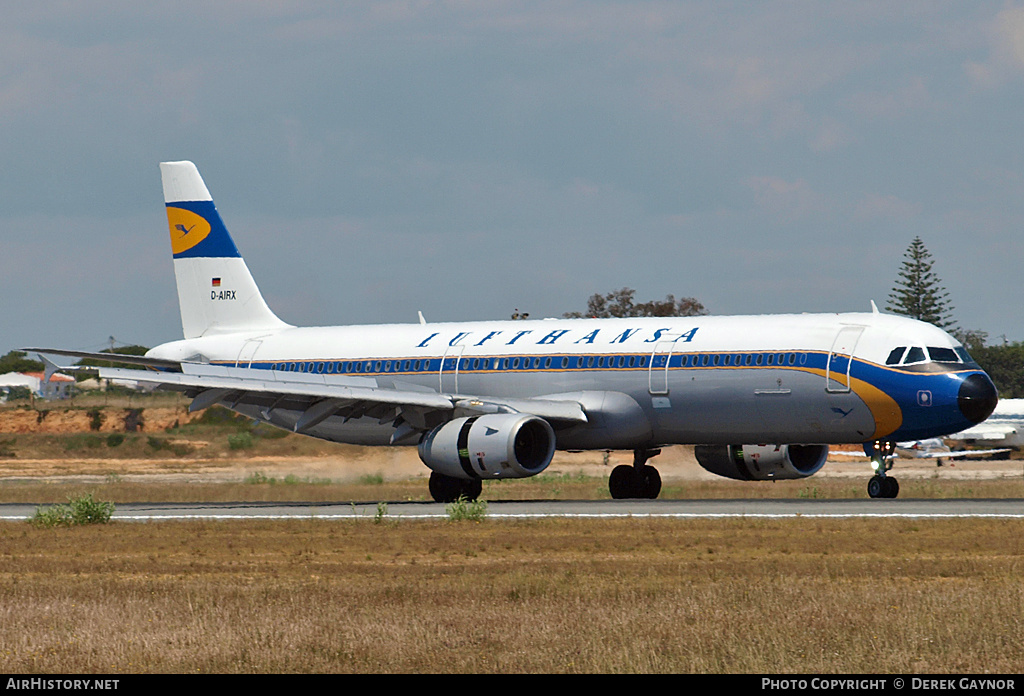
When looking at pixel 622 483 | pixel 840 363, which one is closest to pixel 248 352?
pixel 622 483

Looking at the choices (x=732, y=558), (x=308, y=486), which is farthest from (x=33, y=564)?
(x=308, y=486)

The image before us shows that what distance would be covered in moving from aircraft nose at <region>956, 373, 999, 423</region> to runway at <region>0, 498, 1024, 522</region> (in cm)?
201

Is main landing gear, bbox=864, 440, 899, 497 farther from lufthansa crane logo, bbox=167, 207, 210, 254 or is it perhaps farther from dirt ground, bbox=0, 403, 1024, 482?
lufthansa crane logo, bbox=167, 207, 210, 254

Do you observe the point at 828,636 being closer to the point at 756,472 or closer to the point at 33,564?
the point at 33,564

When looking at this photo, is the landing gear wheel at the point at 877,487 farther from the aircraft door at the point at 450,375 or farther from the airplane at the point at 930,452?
the airplane at the point at 930,452

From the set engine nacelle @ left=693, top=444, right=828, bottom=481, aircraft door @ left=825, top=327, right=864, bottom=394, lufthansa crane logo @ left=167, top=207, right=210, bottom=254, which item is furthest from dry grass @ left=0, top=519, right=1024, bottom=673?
lufthansa crane logo @ left=167, top=207, right=210, bottom=254

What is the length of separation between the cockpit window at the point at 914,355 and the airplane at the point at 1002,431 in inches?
2708

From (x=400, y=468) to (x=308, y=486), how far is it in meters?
2.85

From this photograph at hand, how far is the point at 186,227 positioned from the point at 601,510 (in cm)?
2051

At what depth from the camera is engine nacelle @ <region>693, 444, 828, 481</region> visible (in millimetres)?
37906

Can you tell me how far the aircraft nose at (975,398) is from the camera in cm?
3219

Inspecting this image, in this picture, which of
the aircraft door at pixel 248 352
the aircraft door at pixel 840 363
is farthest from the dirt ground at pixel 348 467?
the aircraft door at pixel 840 363

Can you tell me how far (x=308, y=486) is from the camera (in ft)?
147

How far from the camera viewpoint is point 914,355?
32812mm
